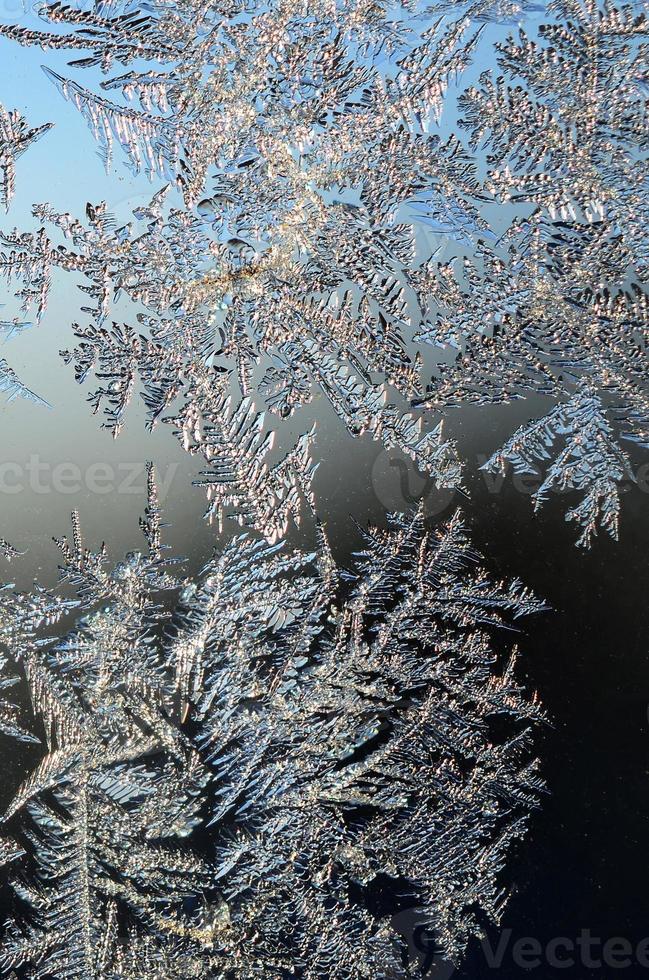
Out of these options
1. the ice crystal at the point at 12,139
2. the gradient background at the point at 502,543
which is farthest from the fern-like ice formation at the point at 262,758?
the ice crystal at the point at 12,139

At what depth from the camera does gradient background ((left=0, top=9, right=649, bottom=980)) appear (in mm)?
554

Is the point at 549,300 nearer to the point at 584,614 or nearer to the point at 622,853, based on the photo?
the point at 584,614

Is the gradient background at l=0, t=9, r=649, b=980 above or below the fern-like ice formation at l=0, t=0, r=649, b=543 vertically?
below

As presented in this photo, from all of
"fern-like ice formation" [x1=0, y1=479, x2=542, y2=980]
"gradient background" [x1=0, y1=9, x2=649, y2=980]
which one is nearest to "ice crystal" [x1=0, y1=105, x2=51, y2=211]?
"gradient background" [x1=0, y1=9, x2=649, y2=980]

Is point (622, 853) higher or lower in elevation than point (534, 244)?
lower

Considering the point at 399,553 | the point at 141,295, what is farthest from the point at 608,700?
the point at 141,295

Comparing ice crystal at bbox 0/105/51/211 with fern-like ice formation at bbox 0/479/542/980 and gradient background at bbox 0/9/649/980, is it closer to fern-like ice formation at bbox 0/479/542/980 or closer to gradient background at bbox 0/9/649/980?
gradient background at bbox 0/9/649/980

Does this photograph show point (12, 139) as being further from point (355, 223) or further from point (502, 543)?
point (502, 543)

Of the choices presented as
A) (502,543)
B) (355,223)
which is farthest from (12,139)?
(502,543)

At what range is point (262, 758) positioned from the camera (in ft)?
1.83

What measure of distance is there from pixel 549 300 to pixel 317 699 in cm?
31

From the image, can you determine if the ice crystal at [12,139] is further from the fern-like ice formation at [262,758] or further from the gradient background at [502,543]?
the fern-like ice formation at [262,758]

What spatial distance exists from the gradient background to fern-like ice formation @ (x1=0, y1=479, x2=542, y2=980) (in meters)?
0.01

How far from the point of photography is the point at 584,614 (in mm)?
568
